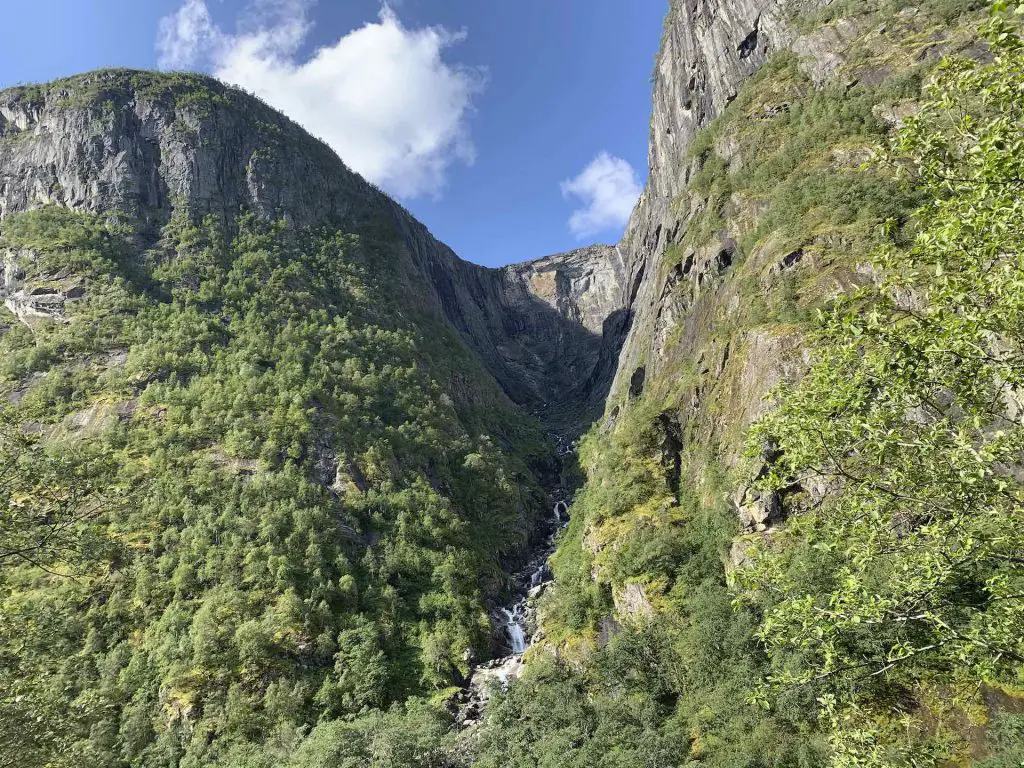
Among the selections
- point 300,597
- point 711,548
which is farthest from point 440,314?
point 711,548

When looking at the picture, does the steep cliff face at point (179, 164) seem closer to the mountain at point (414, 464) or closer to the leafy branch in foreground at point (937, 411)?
the mountain at point (414, 464)

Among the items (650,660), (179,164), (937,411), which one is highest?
(179,164)

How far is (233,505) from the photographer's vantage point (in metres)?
53.2

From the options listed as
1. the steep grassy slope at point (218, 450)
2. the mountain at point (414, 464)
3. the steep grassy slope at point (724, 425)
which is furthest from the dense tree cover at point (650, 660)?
the steep grassy slope at point (218, 450)

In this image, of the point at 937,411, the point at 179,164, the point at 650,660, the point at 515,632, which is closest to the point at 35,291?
the point at 179,164

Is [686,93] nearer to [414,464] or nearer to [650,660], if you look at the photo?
[414,464]

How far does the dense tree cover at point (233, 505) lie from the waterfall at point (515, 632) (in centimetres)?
345

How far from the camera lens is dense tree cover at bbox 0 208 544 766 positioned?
20.5 m

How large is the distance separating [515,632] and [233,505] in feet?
97.7

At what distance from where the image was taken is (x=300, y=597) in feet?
153

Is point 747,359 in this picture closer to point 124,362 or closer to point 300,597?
point 300,597

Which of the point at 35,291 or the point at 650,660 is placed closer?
the point at 650,660

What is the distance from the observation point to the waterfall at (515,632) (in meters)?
49.1

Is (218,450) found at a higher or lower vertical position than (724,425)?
higher
